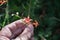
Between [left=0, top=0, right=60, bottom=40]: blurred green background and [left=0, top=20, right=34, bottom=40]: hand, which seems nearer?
[left=0, top=20, right=34, bottom=40]: hand

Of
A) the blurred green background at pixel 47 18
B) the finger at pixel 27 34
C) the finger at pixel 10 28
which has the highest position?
the finger at pixel 10 28

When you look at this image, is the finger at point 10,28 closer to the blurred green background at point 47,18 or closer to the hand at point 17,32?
the hand at point 17,32

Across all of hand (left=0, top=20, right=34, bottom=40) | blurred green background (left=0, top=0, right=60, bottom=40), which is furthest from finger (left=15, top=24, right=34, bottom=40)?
blurred green background (left=0, top=0, right=60, bottom=40)

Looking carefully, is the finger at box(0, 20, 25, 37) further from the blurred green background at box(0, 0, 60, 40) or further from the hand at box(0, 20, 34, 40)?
the blurred green background at box(0, 0, 60, 40)

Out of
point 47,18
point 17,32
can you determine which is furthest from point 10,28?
point 47,18

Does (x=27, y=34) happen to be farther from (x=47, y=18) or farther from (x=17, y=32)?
(x=47, y=18)

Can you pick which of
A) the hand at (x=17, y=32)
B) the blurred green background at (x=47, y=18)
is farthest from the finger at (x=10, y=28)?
the blurred green background at (x=47, y=18)

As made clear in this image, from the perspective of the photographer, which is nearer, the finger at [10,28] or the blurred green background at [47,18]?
the finger at [10,28]

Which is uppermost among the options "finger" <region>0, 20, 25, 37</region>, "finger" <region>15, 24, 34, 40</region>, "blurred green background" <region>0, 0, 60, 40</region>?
"finger" <region>0, 20, 25, 37</region>
